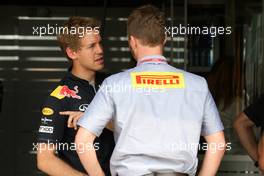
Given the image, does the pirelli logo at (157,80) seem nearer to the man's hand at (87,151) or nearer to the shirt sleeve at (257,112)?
the man's hand at (87,151)

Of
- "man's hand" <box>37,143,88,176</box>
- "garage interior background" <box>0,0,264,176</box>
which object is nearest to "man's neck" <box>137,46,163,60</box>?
"man's hand" <box>37,143,88,176</box>

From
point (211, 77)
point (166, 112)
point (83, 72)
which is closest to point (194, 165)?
point (166, 112)

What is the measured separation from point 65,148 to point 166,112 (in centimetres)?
59

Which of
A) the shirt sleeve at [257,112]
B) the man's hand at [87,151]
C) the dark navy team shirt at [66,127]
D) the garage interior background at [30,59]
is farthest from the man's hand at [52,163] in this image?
the garage interior background at [30,59]

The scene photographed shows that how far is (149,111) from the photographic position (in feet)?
6.78

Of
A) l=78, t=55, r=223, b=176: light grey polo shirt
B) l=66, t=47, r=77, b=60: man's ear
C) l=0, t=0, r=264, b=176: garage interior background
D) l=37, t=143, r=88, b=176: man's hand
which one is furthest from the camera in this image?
l=0, t=0, r=264, b=176: garage interior background

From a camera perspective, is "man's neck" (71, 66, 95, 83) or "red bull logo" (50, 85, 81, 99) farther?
"man's neck" (71, 66, 95, 83)

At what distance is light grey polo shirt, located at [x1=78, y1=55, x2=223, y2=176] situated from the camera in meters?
2.07

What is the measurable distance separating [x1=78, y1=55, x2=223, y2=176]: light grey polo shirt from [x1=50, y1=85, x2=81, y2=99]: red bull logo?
0.36 metres

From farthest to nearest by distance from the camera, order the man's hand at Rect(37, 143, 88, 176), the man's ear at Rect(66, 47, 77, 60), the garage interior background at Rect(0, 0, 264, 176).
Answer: the garage interior background at Rect(0, 0, 264, 176) < the man's ear at Rect(66, 47, 77, 60) < the man's hand at Rect(37, 143, 88, 176)

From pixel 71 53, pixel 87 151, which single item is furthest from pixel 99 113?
pixel 71 53

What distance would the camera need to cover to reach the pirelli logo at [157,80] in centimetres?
210

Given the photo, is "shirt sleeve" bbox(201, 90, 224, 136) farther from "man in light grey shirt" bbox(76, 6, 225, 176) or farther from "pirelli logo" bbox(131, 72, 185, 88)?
"pirelli logo" bbox(131, 72, 185, 88)

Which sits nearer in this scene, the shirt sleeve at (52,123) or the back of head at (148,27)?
the back of head at (148,27)
